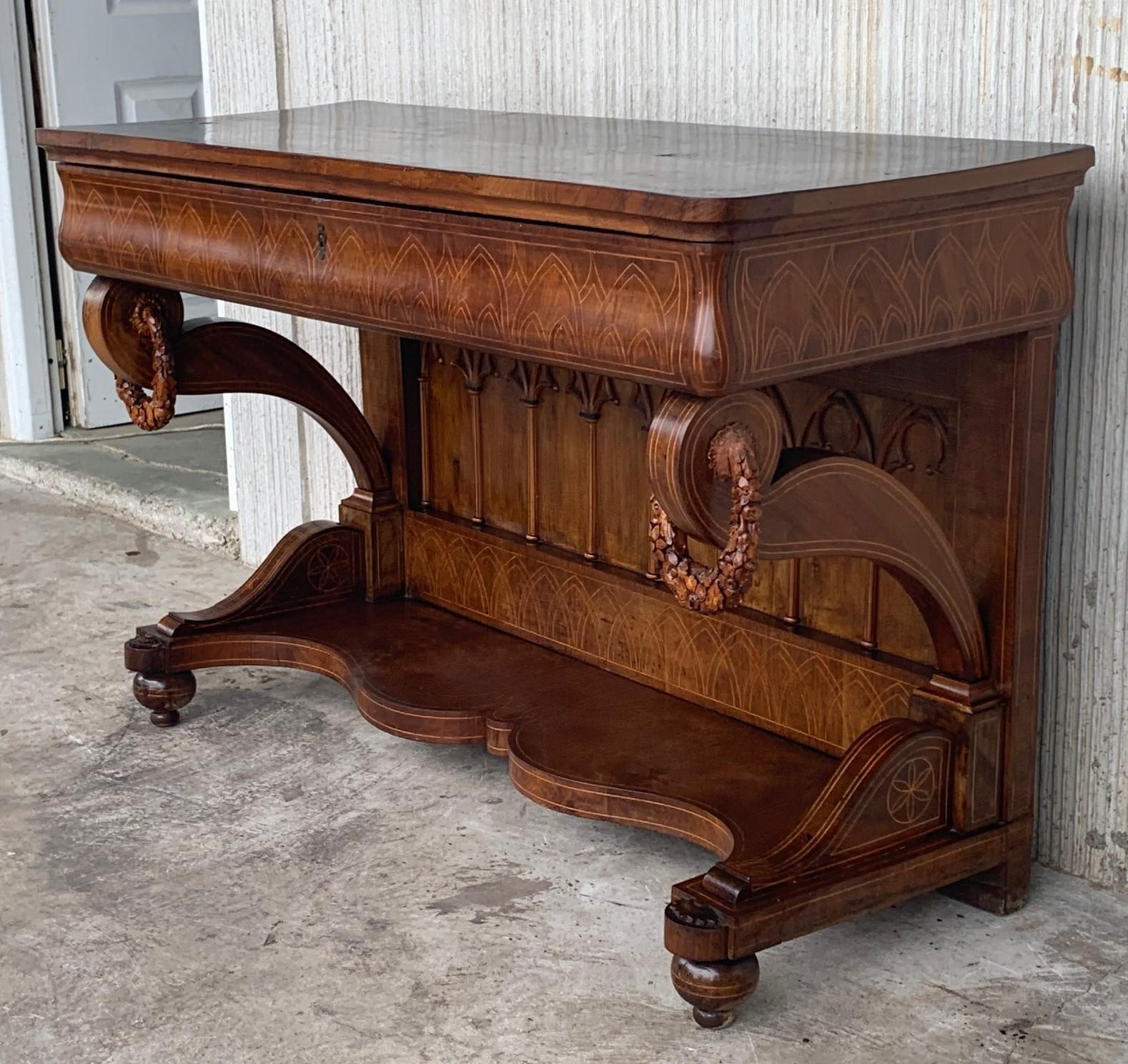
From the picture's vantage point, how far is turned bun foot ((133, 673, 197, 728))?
2.85 meters

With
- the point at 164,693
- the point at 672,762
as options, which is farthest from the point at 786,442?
the point at 164,693

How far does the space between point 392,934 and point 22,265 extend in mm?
3130

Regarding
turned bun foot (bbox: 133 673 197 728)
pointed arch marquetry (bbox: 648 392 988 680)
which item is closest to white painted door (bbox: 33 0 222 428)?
turned bun foot (bbox: 133 673 197 728)

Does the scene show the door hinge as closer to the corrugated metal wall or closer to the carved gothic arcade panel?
the carved gothic arcade panel

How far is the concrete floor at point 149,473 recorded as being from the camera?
13.1ft

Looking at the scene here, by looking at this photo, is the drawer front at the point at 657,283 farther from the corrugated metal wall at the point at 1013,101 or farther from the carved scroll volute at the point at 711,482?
the corrugated metal wall at the point at 1013,101

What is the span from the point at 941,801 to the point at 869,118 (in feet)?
3.05

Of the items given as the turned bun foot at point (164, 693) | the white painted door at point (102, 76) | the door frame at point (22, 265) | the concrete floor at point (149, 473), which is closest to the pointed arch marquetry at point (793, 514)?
the turned bun foot at point (164, 693)

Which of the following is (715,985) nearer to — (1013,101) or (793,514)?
(793,514)

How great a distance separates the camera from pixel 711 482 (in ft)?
5.75

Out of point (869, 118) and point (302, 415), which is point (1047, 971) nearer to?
point (869, 118)

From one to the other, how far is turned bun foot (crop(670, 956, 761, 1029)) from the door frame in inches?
136

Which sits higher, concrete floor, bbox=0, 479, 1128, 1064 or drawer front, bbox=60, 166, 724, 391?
drawer front, bbox=60, 166, 724, 391

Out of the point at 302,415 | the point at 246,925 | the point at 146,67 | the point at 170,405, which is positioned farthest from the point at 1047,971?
the point at 146,67
